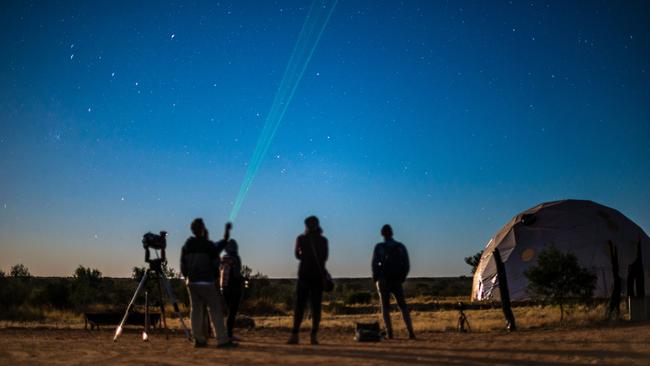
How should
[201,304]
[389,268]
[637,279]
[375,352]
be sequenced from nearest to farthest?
[375,352] → [201,304] → [389,268] → [637,279]

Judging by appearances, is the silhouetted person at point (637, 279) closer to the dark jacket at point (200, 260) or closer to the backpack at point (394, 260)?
the backpack at point (394, 260)

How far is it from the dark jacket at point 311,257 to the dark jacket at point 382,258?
1532 mm

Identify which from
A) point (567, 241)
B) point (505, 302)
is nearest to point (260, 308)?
point (505, 302)

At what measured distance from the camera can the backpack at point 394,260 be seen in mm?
11055

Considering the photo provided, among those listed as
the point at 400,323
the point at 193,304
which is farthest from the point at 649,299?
the point at 193,304

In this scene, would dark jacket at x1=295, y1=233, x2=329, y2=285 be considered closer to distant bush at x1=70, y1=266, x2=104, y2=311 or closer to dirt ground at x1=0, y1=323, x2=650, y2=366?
dirt ground at x1=0, y1=323, x2=650, y2=366

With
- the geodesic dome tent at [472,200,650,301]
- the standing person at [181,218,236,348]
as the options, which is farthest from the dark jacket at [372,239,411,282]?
the geodesic dome tent at [472,200,650,301]

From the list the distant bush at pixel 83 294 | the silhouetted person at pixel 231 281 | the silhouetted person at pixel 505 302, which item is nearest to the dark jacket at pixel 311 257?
the silhouetted person at pixel 231 281

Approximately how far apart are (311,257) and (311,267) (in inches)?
6.0

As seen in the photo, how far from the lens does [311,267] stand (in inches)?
385

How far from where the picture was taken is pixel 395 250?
1105 centimetres

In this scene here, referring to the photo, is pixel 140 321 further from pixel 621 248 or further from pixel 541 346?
pixel 621 248

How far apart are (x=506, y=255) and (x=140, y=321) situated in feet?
72.0

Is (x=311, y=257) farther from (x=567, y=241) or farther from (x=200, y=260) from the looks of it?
(x=567, y=241)
